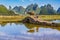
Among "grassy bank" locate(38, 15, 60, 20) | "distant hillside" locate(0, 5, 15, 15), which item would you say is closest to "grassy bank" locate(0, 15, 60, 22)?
"grassy bank" locate(38, 15, 60, 20)

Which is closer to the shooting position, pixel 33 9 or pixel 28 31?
pixel 28 31

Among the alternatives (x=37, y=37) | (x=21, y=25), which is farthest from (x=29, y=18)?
(x=37, y=37)

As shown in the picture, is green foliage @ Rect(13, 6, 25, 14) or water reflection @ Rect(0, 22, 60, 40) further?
green foliage @ Rect(13, 6, 25, 14)

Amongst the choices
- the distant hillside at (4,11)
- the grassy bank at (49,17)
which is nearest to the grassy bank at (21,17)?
the grassy bank at (49,17)

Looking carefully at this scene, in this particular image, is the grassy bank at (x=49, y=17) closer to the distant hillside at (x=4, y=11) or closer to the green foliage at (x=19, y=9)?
the green foliage at (x=19, y=9)

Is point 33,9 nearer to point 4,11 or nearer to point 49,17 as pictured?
point 49,17

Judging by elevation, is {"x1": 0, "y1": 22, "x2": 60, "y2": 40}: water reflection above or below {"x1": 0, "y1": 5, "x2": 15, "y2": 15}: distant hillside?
below

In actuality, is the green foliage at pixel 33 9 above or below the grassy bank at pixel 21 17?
above

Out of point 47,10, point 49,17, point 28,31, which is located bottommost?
point 28,31

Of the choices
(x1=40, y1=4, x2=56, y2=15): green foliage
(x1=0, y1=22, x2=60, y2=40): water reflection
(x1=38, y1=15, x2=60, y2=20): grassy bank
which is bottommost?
(x1=0, y1=22, x2=60, y2=40): water reflection

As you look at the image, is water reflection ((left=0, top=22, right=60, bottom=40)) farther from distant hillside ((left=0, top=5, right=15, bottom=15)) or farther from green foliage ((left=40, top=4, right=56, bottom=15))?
green foliage ((left=40, top=4, right=56, bottom=15))

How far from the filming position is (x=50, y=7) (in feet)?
13.8

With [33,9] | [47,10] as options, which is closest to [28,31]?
[33,9]

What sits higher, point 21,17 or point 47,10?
point 47,10
